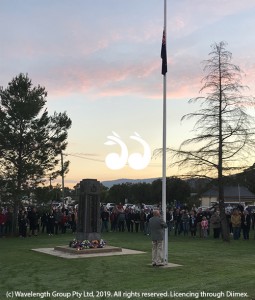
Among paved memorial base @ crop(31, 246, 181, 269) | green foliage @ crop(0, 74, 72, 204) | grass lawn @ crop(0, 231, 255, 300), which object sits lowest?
grass lawn @ crop(0, 231, 255, 300)

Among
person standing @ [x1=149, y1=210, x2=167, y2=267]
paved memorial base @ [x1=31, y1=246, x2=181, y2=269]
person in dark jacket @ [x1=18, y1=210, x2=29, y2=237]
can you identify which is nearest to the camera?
person standing @ [x1=149, y1=210, x2=167, y2=267]

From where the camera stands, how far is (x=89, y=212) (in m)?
19.1

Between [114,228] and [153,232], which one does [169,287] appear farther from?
[114,228]

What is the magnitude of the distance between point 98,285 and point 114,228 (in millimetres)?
21980

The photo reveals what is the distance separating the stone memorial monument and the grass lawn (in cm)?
211

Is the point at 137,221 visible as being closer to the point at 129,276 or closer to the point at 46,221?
the point at 46,221

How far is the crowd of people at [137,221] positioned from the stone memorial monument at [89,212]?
29.1 feet

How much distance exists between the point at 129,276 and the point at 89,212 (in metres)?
7.08

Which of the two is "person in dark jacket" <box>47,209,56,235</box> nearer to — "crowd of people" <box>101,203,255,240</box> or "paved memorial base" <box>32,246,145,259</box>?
"crowd of people" <box>101,203,255,240</box>

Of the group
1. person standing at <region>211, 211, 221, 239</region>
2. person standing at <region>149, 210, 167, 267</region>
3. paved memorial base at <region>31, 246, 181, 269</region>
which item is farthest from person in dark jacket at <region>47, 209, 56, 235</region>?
person standing at <region>149, 210, 167, 267</region>

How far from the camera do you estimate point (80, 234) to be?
18781 millimetres

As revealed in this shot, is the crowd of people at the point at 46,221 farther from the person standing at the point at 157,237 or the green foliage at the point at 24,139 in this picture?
the person standing at the point at 157,237

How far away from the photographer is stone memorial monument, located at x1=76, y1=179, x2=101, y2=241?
18.7 metres

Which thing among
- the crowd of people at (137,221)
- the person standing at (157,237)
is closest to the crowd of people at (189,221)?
the crowd of people at (137,221)
